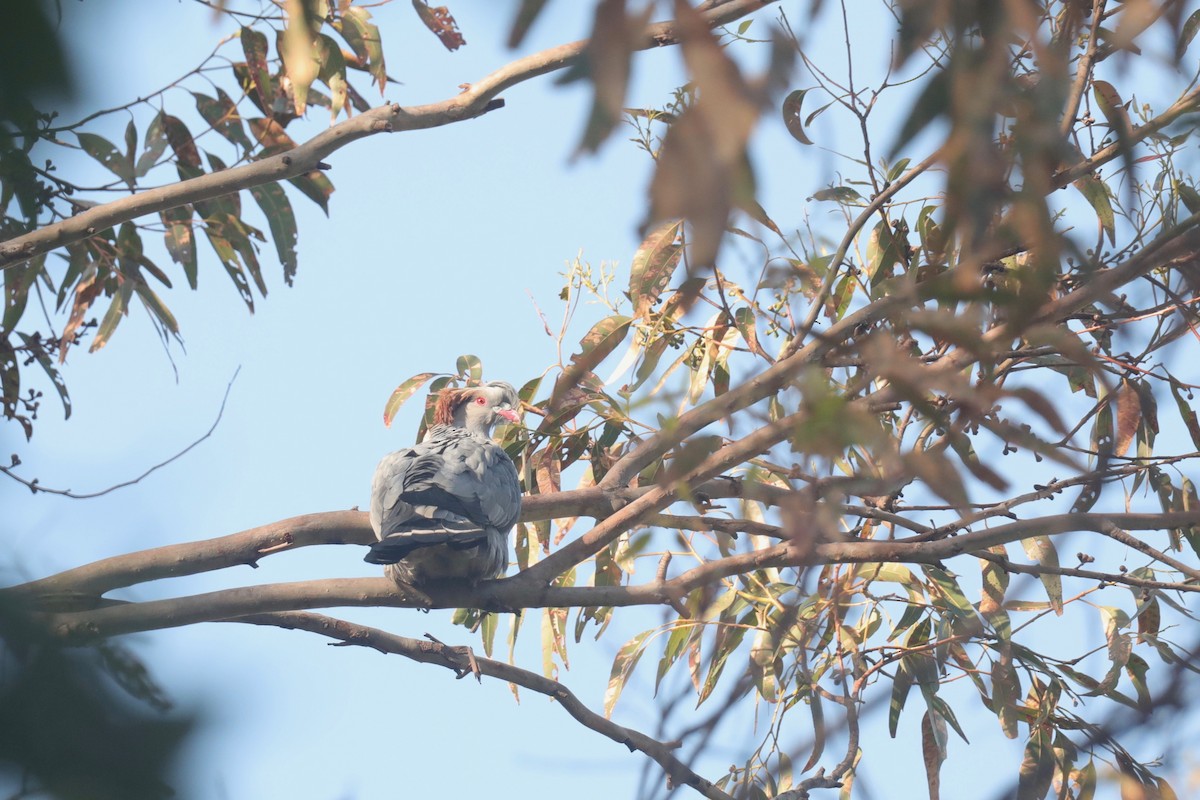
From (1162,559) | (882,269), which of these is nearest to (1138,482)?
(1162,559)

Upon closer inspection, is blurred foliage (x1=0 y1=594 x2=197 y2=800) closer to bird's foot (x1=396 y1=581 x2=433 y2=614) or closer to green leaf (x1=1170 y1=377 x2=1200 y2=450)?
bird's foot (x1=396 y1=581 x2=433 y2=614)

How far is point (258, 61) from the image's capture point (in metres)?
3.29

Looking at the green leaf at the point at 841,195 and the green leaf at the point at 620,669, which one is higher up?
the green leaf at the point at 841,195

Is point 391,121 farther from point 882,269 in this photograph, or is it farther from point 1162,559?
point 1162,559

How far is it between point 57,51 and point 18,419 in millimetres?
2724

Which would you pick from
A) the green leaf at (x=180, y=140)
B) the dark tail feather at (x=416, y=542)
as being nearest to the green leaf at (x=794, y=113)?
the dark tail feather at (x=416, y=542)

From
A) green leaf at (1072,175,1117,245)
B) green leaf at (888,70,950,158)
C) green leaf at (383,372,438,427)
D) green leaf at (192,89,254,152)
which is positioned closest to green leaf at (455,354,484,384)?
green leaf at (383,372,438,427)

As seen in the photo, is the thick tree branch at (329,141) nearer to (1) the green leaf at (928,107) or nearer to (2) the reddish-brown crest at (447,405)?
(2) the reddish-brown crest at (447,405)

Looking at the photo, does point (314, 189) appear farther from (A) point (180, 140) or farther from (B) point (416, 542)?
(B) point (416, 542)

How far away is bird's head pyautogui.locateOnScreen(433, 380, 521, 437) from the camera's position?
4.18 m

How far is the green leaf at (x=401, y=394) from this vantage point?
12.0 ft

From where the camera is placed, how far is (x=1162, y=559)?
266cm

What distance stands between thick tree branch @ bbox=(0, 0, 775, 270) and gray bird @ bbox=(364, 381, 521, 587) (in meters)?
0.92

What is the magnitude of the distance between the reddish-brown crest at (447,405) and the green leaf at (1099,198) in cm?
217
